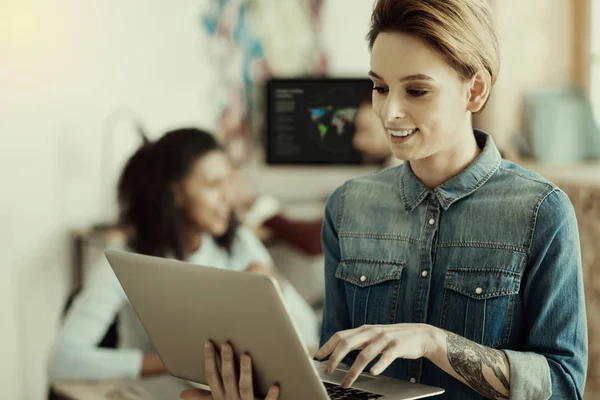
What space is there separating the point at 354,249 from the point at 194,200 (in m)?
1.17

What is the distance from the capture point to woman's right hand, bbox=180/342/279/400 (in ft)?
3.76

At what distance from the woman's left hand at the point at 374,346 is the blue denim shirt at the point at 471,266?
0.17 meters

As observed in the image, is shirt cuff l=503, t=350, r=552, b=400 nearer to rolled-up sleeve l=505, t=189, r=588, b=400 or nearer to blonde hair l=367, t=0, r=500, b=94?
rolled-up sleeve l=505, t=189, r=588, b=400

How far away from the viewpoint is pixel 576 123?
14.4ft

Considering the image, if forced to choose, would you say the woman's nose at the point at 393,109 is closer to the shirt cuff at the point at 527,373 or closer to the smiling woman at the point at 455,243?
the smiling woman at the point at 455,243

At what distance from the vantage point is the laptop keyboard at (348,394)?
3.82 ft

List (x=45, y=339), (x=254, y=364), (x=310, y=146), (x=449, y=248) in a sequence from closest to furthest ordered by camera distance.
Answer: (x=254, y=364) < (x=449, y=248) < (x=310, y=146) < (x=45, y=339)

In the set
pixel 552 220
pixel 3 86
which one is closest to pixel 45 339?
pixel 3 86

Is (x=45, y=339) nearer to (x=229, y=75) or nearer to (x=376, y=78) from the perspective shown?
(x=229, y=75)

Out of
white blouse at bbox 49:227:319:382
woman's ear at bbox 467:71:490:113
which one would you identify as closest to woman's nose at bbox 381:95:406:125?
woman's ear at bbox 467:71:490:113

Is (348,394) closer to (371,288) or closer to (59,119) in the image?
(371,288)

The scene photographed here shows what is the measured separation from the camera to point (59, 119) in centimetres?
323

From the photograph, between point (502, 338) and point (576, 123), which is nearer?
point (502, 338)

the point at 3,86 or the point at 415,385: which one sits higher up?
the point at 3,86
